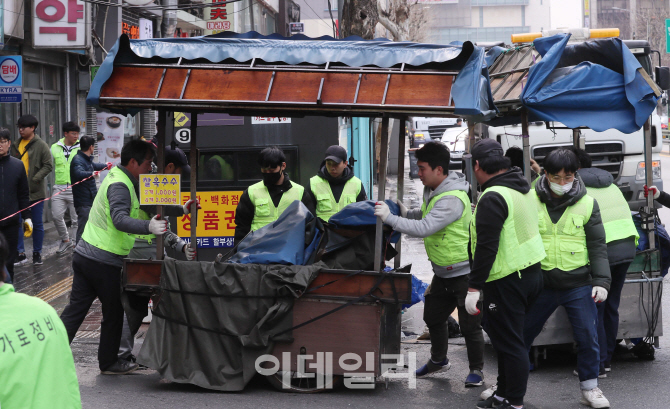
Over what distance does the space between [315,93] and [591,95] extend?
2.12 m

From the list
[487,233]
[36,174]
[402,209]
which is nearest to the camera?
[487,233]

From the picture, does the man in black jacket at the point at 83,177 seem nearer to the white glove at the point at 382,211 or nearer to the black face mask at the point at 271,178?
the black face mask at the point at 271,178

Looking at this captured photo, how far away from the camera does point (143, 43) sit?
213 inches

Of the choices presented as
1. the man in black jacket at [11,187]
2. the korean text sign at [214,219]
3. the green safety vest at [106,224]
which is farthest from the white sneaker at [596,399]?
the man in black jacket at [11,187]

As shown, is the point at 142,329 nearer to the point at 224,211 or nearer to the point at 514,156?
the point at 224,211

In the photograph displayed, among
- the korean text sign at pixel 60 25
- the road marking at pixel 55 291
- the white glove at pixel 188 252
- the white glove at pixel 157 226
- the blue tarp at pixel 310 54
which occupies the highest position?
the korean text sign at pixel 60 25

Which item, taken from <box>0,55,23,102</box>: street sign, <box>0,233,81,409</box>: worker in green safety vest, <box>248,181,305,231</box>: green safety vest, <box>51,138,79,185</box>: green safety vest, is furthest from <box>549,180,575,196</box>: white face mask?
<box>0,55,23,102</box>: street sign

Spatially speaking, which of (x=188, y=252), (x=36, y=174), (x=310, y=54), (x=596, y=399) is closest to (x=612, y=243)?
(x=596, y=399)

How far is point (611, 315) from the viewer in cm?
584

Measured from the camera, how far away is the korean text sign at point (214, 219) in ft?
28.8

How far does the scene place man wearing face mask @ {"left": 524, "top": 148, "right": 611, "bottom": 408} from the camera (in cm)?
514

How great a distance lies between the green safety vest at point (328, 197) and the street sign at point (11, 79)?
650 cm

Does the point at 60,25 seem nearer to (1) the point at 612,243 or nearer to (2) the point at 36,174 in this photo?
(2) the point at 36,174

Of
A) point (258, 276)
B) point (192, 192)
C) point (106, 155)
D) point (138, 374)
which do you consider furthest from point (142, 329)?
point (106, 155)
